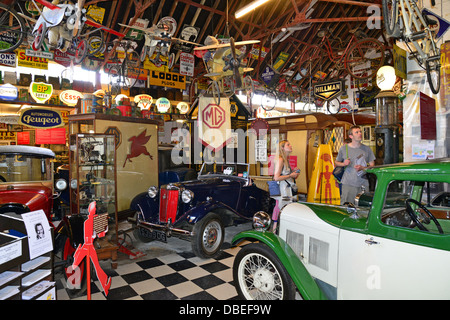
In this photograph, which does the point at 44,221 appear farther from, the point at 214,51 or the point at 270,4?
the point at 270,4

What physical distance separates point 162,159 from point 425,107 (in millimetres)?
6783

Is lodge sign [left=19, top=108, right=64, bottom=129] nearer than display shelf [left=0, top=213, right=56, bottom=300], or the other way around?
display shelf [left=0, top=213, right=56, bottom=300]

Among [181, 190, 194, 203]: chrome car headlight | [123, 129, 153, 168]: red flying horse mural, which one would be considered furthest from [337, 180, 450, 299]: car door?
[123, 129, 153, 168]: red flying horse mural

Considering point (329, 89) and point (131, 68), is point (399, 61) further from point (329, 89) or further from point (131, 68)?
point (131, 68)

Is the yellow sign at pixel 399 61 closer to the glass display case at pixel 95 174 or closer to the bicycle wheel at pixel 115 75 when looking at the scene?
the glass display case at pixel 95 174

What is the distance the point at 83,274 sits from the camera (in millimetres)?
3018

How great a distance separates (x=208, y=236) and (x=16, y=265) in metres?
2.52

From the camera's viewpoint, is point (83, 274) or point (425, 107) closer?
point (83, 274)

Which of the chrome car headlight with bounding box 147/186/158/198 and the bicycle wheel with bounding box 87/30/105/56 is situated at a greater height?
the bicycle wheel with bounding box 87/30/105/56

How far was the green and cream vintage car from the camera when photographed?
5.54 feet

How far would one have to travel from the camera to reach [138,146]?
6.48 metres

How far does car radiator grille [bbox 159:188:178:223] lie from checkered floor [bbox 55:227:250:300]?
1.83 ft

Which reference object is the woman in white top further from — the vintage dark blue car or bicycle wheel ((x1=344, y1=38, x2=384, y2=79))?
bicycle wheel ((x1=344, y1=38, x2=384, y2=79))

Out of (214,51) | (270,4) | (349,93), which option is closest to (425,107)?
(214,51)
